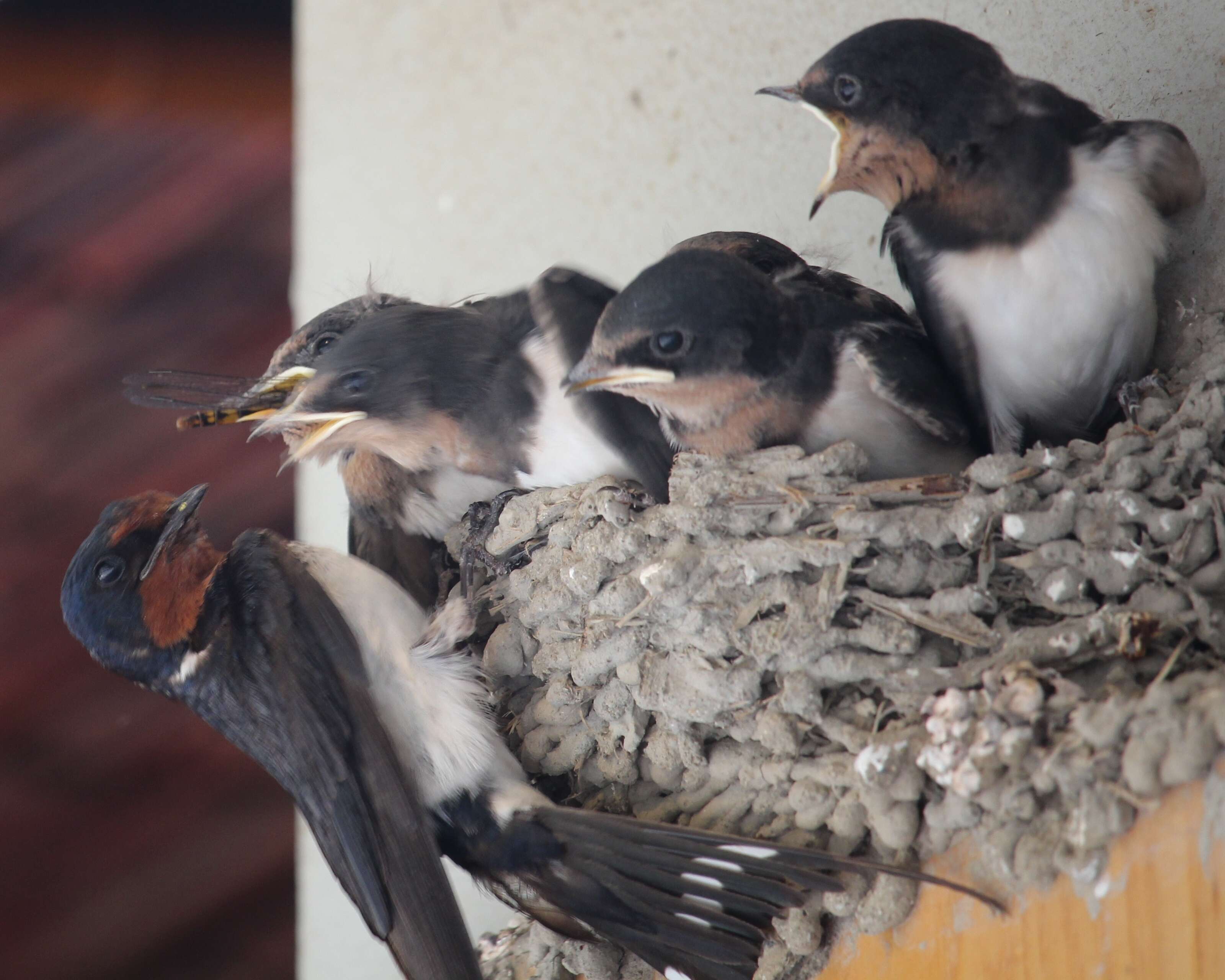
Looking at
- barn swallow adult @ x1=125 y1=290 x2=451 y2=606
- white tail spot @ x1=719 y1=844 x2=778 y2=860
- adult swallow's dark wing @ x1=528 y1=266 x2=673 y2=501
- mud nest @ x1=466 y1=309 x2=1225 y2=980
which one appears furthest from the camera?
barn swallow adult @ x1=125 y1=290 x2=451 y2=606

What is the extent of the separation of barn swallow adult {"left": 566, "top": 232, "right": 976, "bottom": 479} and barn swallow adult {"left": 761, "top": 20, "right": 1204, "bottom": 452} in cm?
10

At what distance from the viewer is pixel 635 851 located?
4.68ft

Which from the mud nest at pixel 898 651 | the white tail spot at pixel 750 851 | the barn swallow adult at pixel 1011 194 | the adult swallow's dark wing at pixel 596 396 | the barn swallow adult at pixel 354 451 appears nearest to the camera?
the mud nest at pixel 898 651

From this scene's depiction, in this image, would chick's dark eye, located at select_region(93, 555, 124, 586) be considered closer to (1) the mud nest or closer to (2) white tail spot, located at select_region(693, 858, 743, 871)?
(1) the mud nest

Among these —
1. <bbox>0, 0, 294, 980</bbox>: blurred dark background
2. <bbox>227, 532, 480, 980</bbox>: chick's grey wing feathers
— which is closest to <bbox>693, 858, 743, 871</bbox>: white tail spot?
<bbox>227, 532, 480, 980</bbox>: chick's grey wing feathers

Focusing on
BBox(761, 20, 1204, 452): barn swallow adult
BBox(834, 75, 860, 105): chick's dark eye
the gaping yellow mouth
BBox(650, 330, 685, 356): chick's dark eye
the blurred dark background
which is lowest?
the blurred dark background

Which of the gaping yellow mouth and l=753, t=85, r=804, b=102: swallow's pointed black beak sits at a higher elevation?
l=753, t=85, r=804, b=102: swallow's pointed black beak

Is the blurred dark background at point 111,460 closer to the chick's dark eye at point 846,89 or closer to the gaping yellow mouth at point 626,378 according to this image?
the gaping yellow mouth at point 626,378

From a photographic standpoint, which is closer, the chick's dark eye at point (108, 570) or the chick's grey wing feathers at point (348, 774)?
the chick's grey wing feathers at point (348, 774)

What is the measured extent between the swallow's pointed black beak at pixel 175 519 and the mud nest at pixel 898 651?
58 cm

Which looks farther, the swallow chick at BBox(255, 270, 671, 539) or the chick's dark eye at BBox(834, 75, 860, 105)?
the swallow chick at BBox(255, 270, 671, 539)

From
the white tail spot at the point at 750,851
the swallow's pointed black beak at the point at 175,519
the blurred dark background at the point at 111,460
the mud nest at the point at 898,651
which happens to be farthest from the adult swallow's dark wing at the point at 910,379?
the blurred dark background at the point at 111,460

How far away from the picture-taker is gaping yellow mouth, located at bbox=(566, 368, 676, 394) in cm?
147

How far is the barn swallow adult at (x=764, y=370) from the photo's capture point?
57.7 inches
